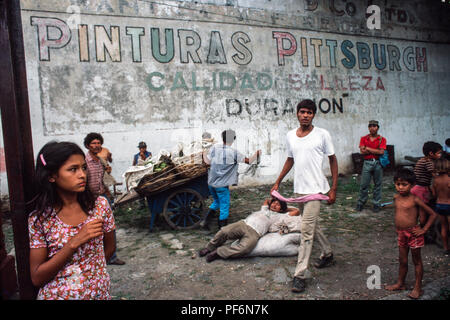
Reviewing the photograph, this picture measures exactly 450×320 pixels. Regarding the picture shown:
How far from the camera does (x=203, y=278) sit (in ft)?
13.8

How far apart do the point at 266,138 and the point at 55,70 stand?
596 centimetres

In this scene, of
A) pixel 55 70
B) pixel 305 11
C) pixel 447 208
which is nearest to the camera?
pixel 447 208

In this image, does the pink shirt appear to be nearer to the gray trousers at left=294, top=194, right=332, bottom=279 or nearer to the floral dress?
the gray trousers at left=294, top=194, right=332, bottom=279

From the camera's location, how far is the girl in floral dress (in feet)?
6.00

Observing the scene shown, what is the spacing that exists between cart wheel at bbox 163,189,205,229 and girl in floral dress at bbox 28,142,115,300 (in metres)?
4.05

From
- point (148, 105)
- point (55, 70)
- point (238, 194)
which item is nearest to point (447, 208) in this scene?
point (238, 194)

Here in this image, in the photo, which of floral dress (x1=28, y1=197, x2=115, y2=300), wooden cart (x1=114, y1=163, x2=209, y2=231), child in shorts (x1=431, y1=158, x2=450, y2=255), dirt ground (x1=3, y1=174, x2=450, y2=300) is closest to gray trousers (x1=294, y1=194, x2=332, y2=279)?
dirt ground (x1=3, y1=174, x2=450, y2=300)

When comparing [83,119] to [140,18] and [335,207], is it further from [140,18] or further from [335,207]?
[335,207]

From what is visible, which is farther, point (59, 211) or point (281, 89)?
point (281, 89)

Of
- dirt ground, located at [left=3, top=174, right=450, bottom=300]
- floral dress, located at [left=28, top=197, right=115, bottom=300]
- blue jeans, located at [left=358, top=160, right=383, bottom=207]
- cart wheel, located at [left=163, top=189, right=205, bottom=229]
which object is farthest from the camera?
blue jeans, located at [left=358, top=160, right=383, bottom=207]

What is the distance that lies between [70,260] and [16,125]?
0.78m

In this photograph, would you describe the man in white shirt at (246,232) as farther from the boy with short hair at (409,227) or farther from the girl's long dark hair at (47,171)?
the girl's long dark hair at (47,171)

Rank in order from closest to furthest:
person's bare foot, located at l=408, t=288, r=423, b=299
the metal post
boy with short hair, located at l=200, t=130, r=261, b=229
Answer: the metal post, person's bare foot, located at l=408, t=288, r=423, b=299, boy with short hair, located at l=200, t=130, r=261, b=229

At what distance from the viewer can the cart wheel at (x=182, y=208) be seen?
20.0 ft
